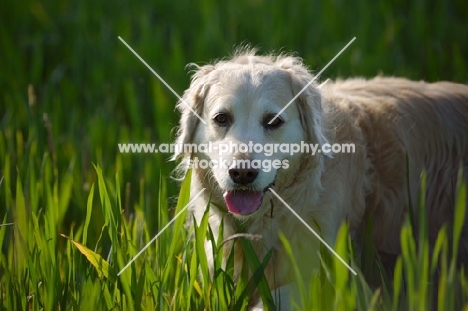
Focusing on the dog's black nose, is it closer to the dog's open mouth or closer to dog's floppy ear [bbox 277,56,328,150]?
the dog's open mouth

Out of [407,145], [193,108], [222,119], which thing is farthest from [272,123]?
[407,145]

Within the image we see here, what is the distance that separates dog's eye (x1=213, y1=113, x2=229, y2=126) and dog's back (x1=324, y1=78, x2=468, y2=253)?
28.9 inches

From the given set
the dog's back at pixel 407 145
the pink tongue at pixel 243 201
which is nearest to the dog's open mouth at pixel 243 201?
the pink tongue at pixel 243 201

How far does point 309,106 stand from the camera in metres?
3.61

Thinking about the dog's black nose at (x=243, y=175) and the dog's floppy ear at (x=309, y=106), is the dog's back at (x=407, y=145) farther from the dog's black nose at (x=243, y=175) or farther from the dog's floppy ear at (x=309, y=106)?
the dog's black nose at (x=243, y=175)

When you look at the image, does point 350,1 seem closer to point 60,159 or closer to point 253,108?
point 60,159

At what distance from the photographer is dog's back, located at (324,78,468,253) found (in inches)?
153

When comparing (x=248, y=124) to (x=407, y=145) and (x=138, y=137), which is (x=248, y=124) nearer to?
Result: (x=407, y=145)

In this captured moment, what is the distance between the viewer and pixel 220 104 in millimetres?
3520

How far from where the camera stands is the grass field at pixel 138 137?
3.02 m

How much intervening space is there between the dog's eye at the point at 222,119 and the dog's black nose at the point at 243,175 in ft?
1.20

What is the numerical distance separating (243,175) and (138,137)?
2155 millimetres


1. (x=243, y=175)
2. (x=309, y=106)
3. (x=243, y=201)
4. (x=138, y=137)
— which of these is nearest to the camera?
(x=243, y=175)

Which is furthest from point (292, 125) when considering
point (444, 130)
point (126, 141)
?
point (126, 141)
